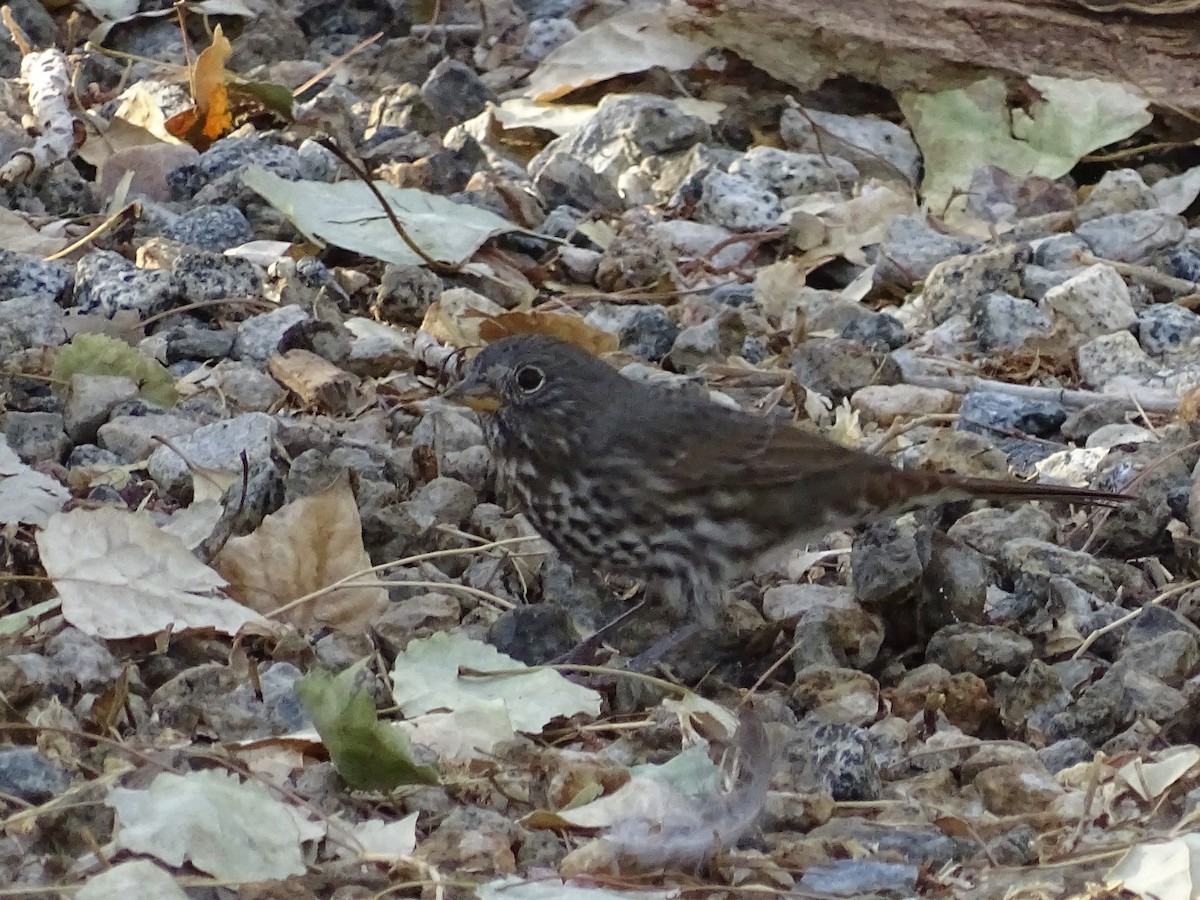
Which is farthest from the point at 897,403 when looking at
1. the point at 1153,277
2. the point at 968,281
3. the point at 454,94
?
the point at 454,94

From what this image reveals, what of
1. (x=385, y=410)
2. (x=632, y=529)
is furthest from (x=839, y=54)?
(x=632, y=529)

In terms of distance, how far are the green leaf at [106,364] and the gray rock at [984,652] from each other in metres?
1.83

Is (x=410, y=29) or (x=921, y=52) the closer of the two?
(x=921, y=52)

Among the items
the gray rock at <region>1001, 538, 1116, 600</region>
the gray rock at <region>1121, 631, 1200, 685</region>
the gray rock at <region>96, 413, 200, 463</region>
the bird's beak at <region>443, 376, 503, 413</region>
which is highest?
the bird's beak at <region>443, 376, 503, 413</region>

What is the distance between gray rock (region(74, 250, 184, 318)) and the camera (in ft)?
15.7

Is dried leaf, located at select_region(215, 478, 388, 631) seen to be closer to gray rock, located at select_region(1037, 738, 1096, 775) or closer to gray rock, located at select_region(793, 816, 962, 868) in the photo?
gray rock, located at select_region(793, 816, 962, 868)

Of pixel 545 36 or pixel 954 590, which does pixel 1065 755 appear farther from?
pixel 545 36

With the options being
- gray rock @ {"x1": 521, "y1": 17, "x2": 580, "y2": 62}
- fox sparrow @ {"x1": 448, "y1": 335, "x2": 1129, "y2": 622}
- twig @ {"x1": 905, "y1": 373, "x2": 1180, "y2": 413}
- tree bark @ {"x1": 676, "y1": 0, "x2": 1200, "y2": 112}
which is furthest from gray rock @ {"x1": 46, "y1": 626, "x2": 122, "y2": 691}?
gray rock @ {"x1": 521, "y1": 17, "x2": 580, "y2": 62}

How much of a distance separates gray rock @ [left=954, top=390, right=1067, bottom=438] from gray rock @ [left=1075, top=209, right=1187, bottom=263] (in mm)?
1002

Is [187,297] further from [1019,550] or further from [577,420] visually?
[1019,550]

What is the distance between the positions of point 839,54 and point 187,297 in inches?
100

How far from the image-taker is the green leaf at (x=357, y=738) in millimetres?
2877

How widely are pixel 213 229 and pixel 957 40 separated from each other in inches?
99.8

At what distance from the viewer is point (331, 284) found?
507cm
